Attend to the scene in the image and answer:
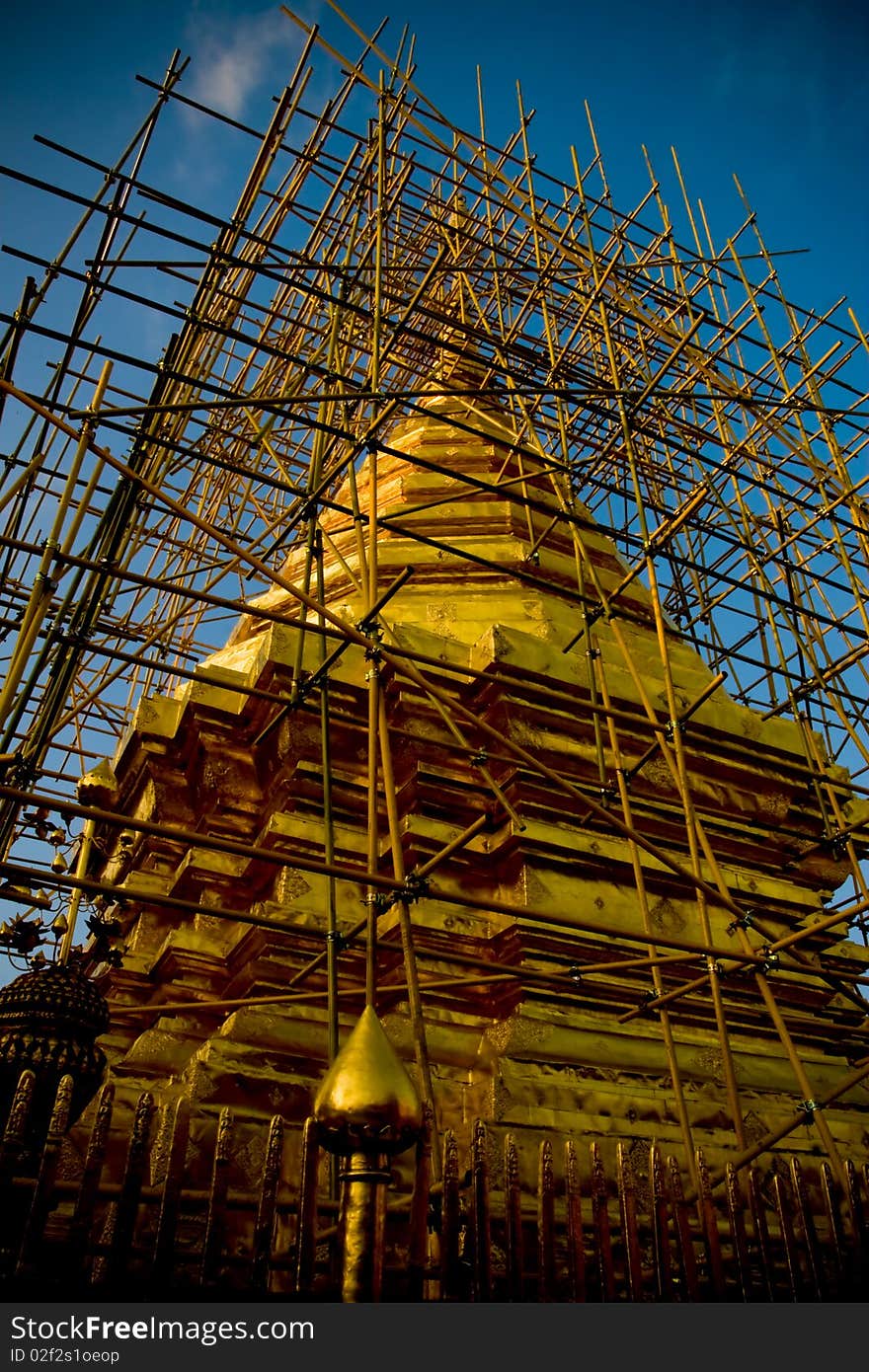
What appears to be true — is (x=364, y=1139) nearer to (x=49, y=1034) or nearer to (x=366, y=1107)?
(x=366, y=1107)

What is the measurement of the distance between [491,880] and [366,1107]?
10.0 feet

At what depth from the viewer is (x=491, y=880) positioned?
5543 mm

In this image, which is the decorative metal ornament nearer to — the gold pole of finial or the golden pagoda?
the golden pagoda

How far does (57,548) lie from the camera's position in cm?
413

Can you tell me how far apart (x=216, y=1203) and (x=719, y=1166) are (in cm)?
278

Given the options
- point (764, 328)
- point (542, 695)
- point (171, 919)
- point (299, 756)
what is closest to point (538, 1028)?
point (542, 695)

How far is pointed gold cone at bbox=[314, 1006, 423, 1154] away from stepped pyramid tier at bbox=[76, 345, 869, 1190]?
2.85 ft

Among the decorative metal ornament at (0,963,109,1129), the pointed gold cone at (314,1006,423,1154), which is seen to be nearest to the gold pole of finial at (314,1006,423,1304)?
the pointed gold cone at (314,1006,423,1154)

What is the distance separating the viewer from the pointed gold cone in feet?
8.32

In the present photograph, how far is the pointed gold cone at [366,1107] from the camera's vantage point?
2535 mm

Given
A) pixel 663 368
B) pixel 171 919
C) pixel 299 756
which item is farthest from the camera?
pixel 663 368

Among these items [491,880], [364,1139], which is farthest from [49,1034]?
[491,880]
